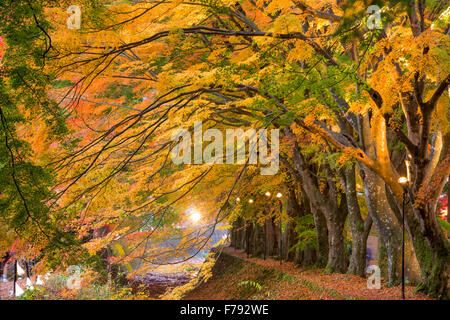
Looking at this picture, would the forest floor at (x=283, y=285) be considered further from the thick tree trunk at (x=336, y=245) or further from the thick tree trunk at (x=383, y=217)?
the thick tree trunk at (x=383, y=217)

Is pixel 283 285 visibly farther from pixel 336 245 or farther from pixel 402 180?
pixel 402 180

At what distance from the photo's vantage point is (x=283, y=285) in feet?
53.6

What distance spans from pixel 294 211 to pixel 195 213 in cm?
553

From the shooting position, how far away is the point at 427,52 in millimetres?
7246

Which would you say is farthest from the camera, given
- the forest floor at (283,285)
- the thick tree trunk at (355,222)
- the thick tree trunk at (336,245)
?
the thick tree trunk at (336,245)

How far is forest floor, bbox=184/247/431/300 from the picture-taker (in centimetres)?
1122

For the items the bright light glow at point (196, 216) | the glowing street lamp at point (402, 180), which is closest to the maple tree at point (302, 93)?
the glowing street lamp at point (402, 180)

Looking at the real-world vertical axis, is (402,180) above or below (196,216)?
above

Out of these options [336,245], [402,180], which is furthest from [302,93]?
[336,245]

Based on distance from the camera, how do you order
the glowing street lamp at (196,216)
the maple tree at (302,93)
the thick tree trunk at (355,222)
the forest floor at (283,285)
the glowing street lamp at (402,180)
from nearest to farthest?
the maple tree at (302,93) < the glowing street lamp at (402,180) < the forest floor at (283,285) < the thick tree trunk at (355,222) < the glowing street lamp at (196,216)

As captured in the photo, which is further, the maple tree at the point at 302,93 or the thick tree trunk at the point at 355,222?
the thick tree trunk at the point at 355,222

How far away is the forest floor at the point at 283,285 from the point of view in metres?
11.2

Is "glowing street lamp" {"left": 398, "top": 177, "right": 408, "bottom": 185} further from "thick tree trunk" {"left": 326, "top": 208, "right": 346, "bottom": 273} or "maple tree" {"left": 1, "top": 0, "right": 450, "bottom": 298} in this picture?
"thick tree trunk" {"left": 326, "top": 208, "right": 346, "bottom": 273}
